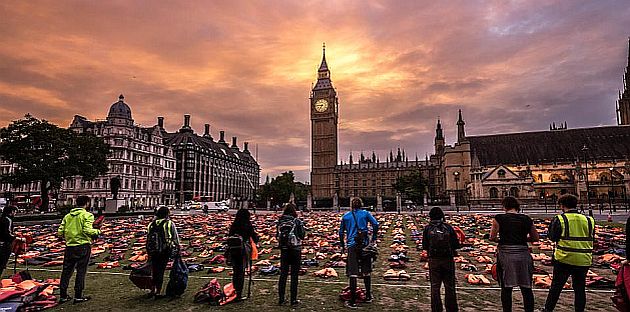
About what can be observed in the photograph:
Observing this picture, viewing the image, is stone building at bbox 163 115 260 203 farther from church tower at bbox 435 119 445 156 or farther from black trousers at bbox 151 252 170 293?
black trousers at bbox 151 252 170 293

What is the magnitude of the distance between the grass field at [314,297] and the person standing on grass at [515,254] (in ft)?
4.21

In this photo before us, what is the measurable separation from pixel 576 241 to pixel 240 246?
20.8ft

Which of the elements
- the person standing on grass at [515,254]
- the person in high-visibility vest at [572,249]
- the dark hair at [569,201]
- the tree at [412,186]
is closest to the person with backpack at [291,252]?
the person standing on grass at [515,254]

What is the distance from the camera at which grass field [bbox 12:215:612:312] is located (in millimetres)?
7414

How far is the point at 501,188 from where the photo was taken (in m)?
74.1

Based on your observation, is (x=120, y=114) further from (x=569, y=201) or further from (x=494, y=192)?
(x=569, y=201)

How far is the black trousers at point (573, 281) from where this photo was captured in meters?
6.32

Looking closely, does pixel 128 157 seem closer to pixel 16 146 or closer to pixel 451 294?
pixel 16 146

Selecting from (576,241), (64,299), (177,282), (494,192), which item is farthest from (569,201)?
(494,192)

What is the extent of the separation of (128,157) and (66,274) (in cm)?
7975

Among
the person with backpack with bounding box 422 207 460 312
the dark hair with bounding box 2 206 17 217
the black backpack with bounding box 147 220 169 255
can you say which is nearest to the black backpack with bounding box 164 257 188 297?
the black backpack with bounding box 147 220 169 255

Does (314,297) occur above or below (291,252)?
below

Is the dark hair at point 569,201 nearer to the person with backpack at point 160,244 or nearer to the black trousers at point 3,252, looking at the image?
the person with backpack at point 160,244

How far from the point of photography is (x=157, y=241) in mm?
7828
